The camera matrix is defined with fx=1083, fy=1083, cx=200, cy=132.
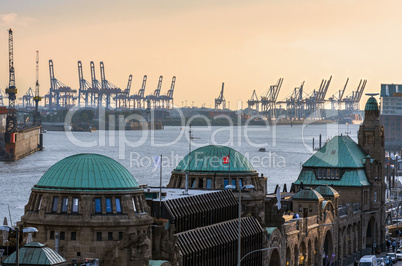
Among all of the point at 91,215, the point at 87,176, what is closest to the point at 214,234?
the point at 87,176

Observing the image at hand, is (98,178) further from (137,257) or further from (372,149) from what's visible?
(372,149)

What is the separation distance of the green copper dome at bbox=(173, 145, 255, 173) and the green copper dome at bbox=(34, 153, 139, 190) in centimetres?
2815

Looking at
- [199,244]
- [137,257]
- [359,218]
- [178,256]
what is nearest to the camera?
[137,257]

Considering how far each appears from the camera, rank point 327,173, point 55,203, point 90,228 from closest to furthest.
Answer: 1. point 90,228
2. point 55,203
3. point 327,173

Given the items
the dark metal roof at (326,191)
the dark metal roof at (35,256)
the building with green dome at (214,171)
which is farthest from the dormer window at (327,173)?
the dark metal roof at (35,256)

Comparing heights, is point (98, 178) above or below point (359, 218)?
above

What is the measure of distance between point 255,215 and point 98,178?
2926 centimetres

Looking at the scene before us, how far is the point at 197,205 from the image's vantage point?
7981 cm

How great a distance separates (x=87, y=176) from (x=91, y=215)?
2621mm

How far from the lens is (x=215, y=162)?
3760 inches

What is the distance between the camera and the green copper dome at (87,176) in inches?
2574

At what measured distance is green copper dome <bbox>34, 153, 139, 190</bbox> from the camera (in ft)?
214

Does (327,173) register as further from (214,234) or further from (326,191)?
(214,234)

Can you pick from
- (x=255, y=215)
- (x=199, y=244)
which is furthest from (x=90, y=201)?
(x=255, y=215)
